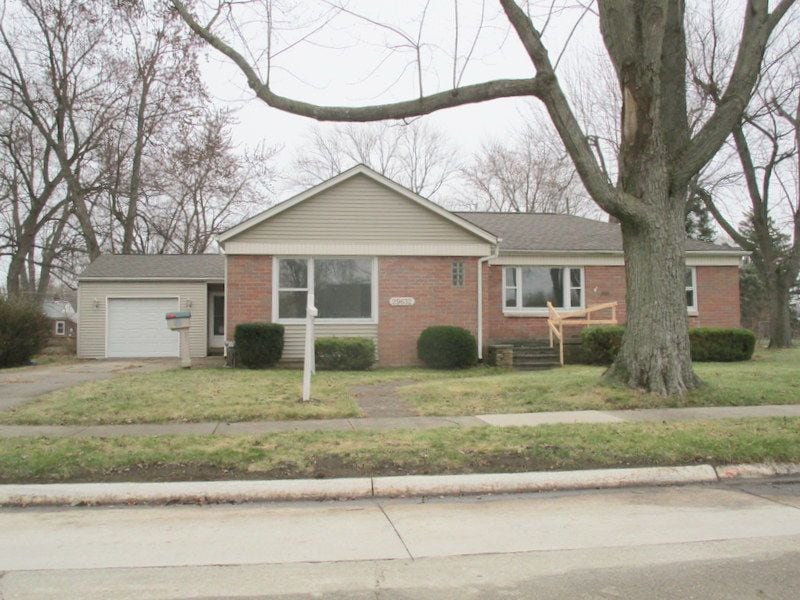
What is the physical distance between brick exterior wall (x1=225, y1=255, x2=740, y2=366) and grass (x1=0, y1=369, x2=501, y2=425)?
321 centimetres

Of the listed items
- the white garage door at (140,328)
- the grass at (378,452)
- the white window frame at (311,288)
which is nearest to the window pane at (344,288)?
the white window frame at (311,288)

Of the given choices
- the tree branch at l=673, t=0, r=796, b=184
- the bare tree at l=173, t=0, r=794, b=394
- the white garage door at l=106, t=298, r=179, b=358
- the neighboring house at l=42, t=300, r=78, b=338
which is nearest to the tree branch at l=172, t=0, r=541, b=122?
the bare tree at l=173, t=0, r=794, b=394

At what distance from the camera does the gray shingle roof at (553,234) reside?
19.1 m

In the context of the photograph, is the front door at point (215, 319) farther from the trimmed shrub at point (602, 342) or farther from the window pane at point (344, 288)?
the trimmed shrub at point (602, 342)

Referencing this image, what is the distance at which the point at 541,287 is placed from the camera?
19.1 m

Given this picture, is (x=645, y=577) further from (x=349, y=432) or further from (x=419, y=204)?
(x=419, y=204)

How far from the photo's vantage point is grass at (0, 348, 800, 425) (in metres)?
9.04

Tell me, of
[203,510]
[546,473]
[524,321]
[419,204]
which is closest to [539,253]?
[524,321]

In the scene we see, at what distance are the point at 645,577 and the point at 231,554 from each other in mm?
2625

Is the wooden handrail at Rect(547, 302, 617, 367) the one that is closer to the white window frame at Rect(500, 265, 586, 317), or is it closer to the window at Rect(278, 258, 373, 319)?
the white window frame at Rect(500, 265, 586, 317)

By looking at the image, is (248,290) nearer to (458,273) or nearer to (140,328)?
(458,273)

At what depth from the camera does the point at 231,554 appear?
172 inches

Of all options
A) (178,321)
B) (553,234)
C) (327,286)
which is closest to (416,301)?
(327,286)

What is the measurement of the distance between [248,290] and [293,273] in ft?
4.00
